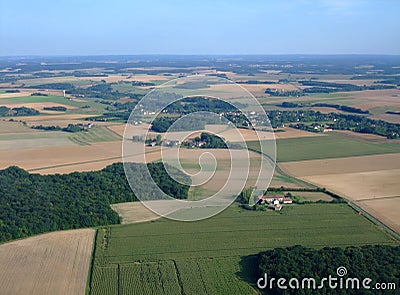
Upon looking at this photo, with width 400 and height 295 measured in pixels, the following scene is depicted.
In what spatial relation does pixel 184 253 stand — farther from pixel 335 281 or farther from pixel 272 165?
pixel 272 165

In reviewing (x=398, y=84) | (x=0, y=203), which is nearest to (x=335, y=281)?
(x=0, y=203)

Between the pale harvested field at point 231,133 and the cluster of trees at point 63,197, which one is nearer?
the cluster of trees at point 63,197

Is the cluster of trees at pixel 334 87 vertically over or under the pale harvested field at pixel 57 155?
over

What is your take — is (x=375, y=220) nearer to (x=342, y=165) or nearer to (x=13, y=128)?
(x=342, y=165)

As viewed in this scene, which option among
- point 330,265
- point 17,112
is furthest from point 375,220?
point 17,112

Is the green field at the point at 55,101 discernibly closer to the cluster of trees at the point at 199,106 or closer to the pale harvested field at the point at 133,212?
the cluster of trees at the point at 199,106

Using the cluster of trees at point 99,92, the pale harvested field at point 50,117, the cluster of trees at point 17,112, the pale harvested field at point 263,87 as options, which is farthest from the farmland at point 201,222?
the pale harvested field at point 263,87
